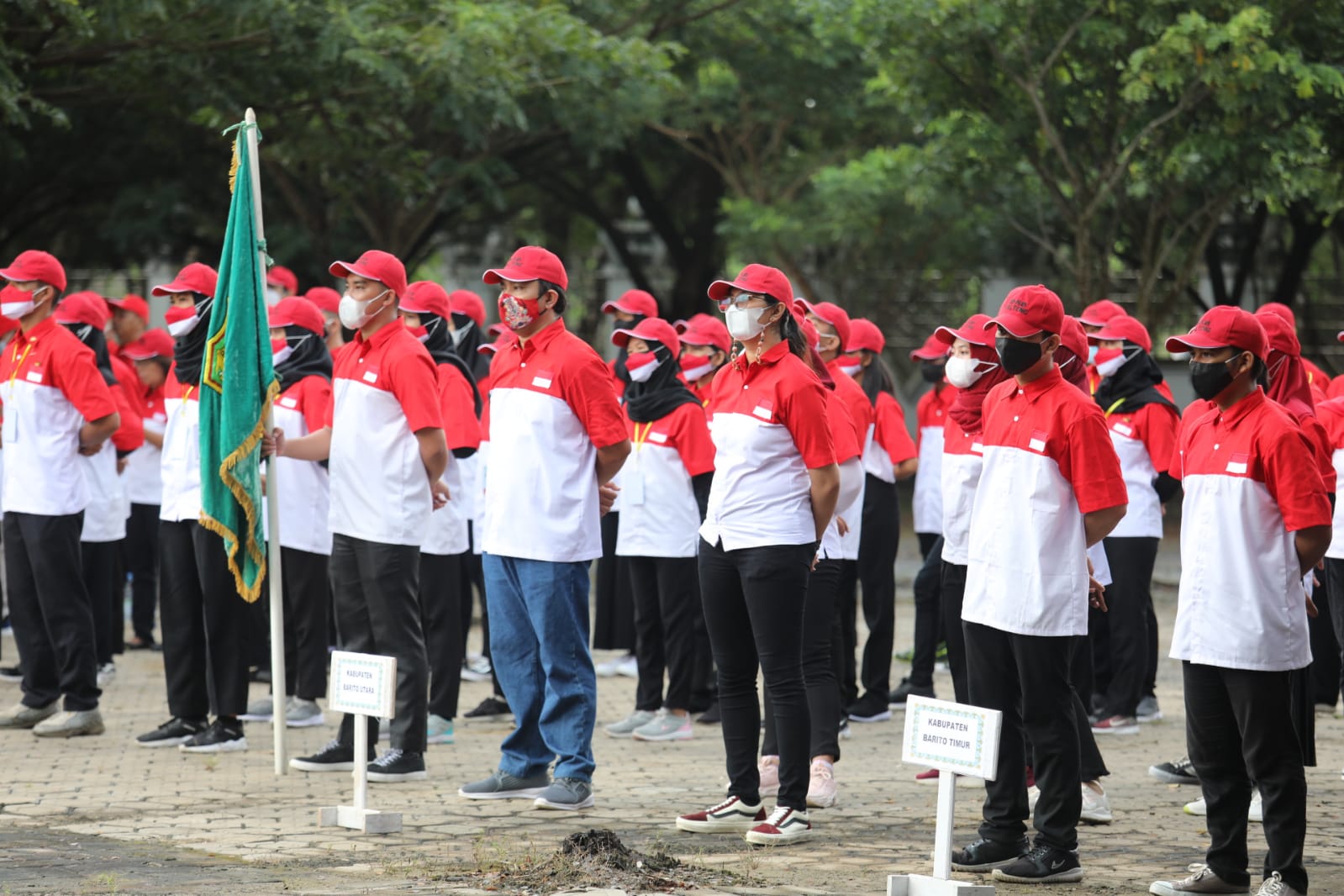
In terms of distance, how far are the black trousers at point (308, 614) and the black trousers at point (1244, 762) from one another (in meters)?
5.01

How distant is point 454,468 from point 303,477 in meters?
0.90

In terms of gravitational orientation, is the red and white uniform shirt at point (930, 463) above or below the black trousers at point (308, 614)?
above

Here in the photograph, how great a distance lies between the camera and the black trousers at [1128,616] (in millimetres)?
9492

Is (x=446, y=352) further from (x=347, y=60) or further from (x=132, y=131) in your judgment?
(x=132, y=131)

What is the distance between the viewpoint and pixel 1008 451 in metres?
6.32

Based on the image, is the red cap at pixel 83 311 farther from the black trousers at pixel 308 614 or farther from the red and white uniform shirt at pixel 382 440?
the red and white uniform shirt at pixel 382 440

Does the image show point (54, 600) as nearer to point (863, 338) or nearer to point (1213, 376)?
point (863, 338)

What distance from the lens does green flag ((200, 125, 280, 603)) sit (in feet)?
25.9

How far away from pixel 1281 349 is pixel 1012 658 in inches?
64.9

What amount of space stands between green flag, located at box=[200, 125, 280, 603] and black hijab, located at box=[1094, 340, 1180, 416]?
4445 mm

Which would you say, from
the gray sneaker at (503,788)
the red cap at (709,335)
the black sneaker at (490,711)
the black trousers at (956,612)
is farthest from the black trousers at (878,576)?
the gray sneaker at (503,788)

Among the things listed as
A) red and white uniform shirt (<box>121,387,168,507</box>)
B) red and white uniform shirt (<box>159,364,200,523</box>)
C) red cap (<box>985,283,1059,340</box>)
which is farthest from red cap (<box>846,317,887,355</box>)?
red and white uniform shirt (<box>121,387,168,507</box>)

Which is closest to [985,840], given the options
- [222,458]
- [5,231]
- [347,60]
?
[222,458]

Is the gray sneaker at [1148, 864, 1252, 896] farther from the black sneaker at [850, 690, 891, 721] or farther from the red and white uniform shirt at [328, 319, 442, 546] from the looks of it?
the black sneaker at [850, 690, 891, 721]
